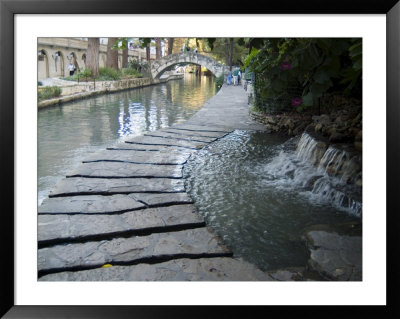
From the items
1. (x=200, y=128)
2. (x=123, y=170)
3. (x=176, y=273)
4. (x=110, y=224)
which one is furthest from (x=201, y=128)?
(x=176, y=273)

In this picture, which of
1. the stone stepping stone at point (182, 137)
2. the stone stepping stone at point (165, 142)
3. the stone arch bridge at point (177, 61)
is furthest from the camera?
the stone arch bridge at point (177, 61)

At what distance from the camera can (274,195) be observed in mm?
4680

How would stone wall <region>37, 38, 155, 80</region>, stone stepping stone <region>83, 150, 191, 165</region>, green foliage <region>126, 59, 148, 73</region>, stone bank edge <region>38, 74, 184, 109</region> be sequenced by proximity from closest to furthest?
stone stepping stone <region>83, 150, 191, 165</region> < stone bank edge <region>38, 74, 184, 109</region> < stone wall <region>37, 38, 155, 80</region> < green foliage <region>126, 59, 148, 73</region>

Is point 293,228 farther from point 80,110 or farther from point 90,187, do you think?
point 80,110

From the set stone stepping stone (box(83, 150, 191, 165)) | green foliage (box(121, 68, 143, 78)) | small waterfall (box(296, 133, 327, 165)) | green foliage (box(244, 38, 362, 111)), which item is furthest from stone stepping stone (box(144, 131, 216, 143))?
green foliage (box(121, 68, 143, 78))

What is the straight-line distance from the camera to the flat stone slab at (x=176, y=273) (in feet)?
9.01

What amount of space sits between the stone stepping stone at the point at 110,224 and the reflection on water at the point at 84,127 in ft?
4.63

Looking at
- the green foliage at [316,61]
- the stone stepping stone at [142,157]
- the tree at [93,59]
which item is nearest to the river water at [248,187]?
the stone stepping stone at [142,157]

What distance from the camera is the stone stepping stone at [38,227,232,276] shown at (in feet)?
9.62

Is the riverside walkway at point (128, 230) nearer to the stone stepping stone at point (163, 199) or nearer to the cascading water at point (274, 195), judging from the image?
the stone stepping stone at point (163, 199)

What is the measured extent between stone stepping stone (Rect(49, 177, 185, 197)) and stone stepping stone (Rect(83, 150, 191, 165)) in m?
0.87

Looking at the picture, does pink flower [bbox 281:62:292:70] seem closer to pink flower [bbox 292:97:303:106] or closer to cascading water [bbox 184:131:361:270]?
cascading water [bbox 184:131:361:270]

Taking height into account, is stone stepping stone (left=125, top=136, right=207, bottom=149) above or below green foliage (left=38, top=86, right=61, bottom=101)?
below

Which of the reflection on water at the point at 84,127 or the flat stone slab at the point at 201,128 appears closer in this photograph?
the reflection on water at the point at 84,127
